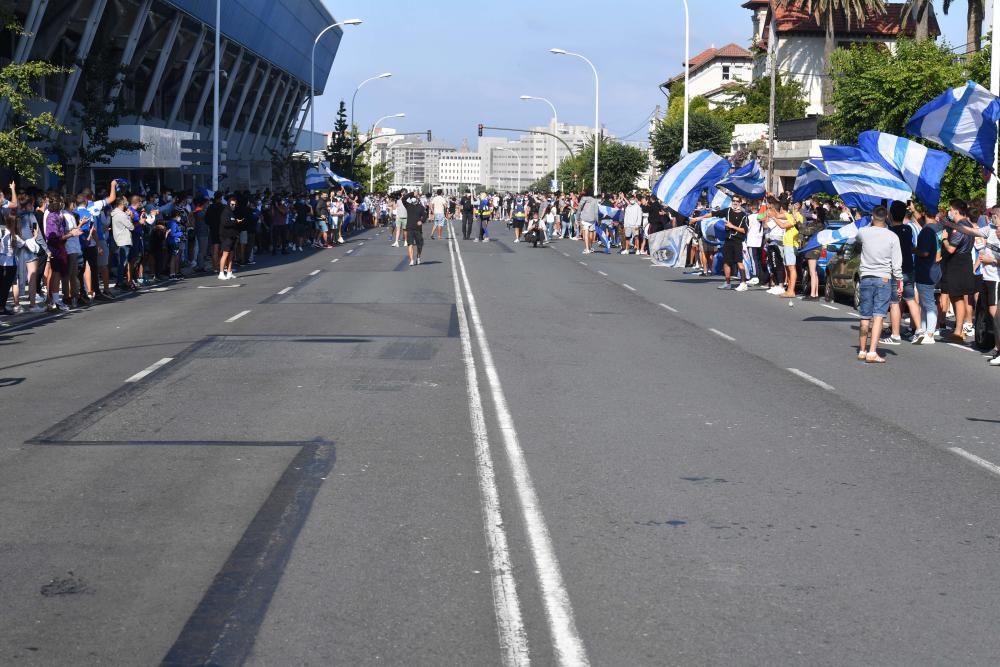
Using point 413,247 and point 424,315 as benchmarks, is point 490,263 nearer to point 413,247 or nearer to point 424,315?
point 413,247

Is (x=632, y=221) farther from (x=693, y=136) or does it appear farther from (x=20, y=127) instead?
(x=693, y=136)

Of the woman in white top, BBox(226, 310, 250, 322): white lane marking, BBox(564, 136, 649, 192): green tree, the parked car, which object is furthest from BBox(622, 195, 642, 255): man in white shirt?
BBox(564, 136, 649, 192): green tree

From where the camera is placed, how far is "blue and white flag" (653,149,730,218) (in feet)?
89.8

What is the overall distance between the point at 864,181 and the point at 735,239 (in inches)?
260

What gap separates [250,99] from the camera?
238 ft

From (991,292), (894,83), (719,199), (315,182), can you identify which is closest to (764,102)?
(315,182)

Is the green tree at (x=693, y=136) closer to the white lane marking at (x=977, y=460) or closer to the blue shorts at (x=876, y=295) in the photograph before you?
the blue shorts at (x=876, y=295)

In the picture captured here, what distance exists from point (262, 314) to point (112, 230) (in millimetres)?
5169

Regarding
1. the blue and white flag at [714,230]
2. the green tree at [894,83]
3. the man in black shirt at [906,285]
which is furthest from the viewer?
the green tree at [894,83]

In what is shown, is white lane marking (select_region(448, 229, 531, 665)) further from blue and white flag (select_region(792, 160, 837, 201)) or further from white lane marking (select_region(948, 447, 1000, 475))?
blue and white flag (select_region(792, 160, 837, 201))

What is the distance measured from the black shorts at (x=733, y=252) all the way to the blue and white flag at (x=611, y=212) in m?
15.7

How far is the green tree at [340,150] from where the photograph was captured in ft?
283

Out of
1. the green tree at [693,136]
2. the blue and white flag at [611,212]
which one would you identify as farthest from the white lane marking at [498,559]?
the green tree at [693,136]

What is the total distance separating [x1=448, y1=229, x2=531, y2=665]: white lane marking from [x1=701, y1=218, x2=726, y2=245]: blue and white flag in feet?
58.1
